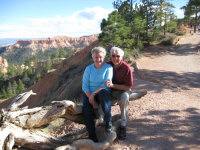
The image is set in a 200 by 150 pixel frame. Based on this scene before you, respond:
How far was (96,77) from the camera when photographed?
2.88 meters

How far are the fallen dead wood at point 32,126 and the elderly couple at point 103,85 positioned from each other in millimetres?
205

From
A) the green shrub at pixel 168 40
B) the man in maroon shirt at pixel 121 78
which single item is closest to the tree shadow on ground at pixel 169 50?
the green shrub at pixel 168 40

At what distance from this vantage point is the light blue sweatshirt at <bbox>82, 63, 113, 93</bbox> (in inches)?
112

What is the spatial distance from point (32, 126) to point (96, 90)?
→ 1.15 metres

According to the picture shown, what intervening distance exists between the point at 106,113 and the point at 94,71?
2.43 ft

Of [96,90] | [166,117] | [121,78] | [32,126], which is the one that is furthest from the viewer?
[166,117]

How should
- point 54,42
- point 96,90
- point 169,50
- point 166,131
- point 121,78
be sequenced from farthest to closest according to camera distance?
point 54,42
point 169,50
point 166,131
point 121,78
point 96,90

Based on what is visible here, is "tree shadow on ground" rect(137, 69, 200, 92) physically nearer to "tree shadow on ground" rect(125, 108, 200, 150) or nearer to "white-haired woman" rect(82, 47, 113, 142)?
"tree shadow on ground" rect(125, 108, 200, 150)

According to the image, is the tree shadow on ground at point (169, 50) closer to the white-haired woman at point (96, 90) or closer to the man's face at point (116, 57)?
the man's face at point (116, 57)

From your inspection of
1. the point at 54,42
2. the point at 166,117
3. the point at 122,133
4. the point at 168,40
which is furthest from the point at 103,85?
the point at 54,42

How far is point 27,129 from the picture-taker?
2.57 metres

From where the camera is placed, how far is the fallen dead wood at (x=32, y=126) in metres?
2.34

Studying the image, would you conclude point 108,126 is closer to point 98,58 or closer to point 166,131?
point 98,58

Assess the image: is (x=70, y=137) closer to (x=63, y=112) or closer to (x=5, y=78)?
(x=63, y=112)
